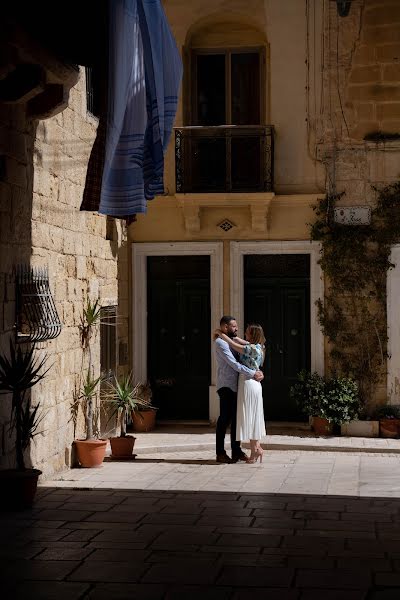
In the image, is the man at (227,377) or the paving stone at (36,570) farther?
the man at (227,377)

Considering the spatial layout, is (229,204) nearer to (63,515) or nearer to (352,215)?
(352,215)

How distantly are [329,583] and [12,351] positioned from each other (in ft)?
12.7

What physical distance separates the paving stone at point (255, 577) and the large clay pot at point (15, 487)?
273 cm

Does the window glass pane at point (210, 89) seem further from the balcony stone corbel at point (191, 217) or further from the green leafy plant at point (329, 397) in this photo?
the green leafy plant at point (329, 397)

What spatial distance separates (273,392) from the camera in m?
15.8

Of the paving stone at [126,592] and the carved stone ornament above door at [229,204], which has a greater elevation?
the carved stone ornament above door at [229,204]

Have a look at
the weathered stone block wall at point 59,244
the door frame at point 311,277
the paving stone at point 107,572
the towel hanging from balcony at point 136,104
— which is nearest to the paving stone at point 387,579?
the paving stone at point 107,572

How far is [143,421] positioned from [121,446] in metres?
2.79

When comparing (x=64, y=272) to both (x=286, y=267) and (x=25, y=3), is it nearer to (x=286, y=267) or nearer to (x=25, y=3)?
(x=25, y=3)

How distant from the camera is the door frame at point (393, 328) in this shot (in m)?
15.0

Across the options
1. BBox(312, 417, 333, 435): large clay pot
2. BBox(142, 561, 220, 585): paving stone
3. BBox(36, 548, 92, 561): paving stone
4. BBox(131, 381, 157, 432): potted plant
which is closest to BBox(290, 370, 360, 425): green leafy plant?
BBox(312, 417, 333, 435): large clay pot

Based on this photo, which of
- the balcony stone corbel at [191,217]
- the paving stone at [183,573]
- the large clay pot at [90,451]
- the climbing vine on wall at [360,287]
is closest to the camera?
the paving stone at [183,573]

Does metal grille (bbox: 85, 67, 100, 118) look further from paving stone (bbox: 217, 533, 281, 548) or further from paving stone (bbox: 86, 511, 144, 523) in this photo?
paving stone (bbox: 217, 533, 281, 548)

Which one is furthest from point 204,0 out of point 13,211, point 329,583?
point 329,583
